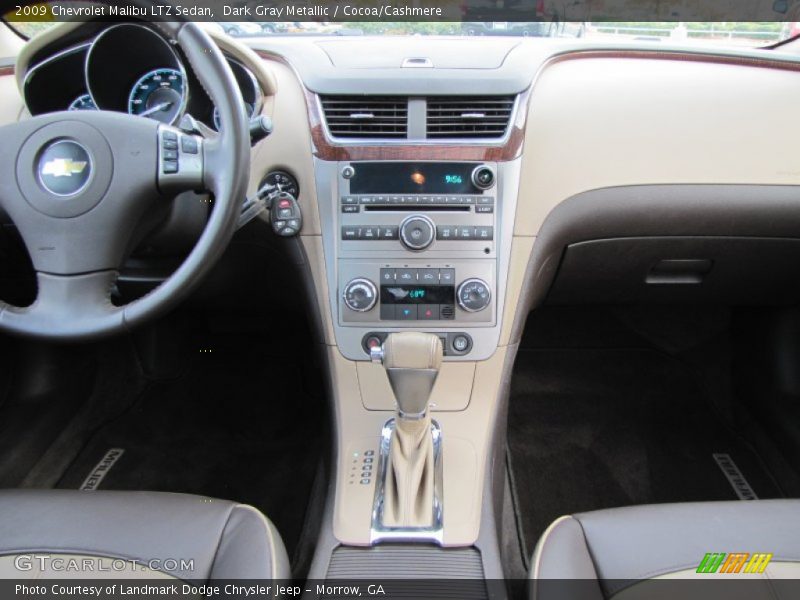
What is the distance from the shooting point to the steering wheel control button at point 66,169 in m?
1.03

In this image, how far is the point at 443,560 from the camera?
114 cm

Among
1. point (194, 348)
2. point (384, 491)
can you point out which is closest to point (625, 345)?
point (384, 491)

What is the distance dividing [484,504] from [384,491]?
0.68 feet

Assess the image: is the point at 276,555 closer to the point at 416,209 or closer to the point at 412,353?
the point at 412,353

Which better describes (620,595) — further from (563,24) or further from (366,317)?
(563,24)

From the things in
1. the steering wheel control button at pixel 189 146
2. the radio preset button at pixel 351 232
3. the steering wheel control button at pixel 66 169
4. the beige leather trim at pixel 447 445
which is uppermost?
the steering wheel control button at pixel 189 146

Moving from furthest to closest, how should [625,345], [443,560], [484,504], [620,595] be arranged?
[625,345] → [484,504] → [443,560] → [620,595]

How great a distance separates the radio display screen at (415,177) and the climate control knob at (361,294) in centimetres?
21

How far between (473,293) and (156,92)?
827 millimetres

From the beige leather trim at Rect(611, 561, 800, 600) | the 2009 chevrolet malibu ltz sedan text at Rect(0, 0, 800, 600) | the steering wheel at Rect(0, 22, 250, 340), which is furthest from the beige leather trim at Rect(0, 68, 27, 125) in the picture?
the beige leather trim at Rect(611, 561, 800, 600)

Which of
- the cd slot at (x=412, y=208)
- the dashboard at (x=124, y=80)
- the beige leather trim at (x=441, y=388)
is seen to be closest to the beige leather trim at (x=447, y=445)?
the beige leather trim at (x=441, y=388)

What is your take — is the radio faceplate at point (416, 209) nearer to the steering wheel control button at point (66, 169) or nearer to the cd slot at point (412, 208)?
the cd slot at point (412, 208)

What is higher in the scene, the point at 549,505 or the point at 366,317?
the point at 366,317

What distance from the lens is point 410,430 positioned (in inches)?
48.5
